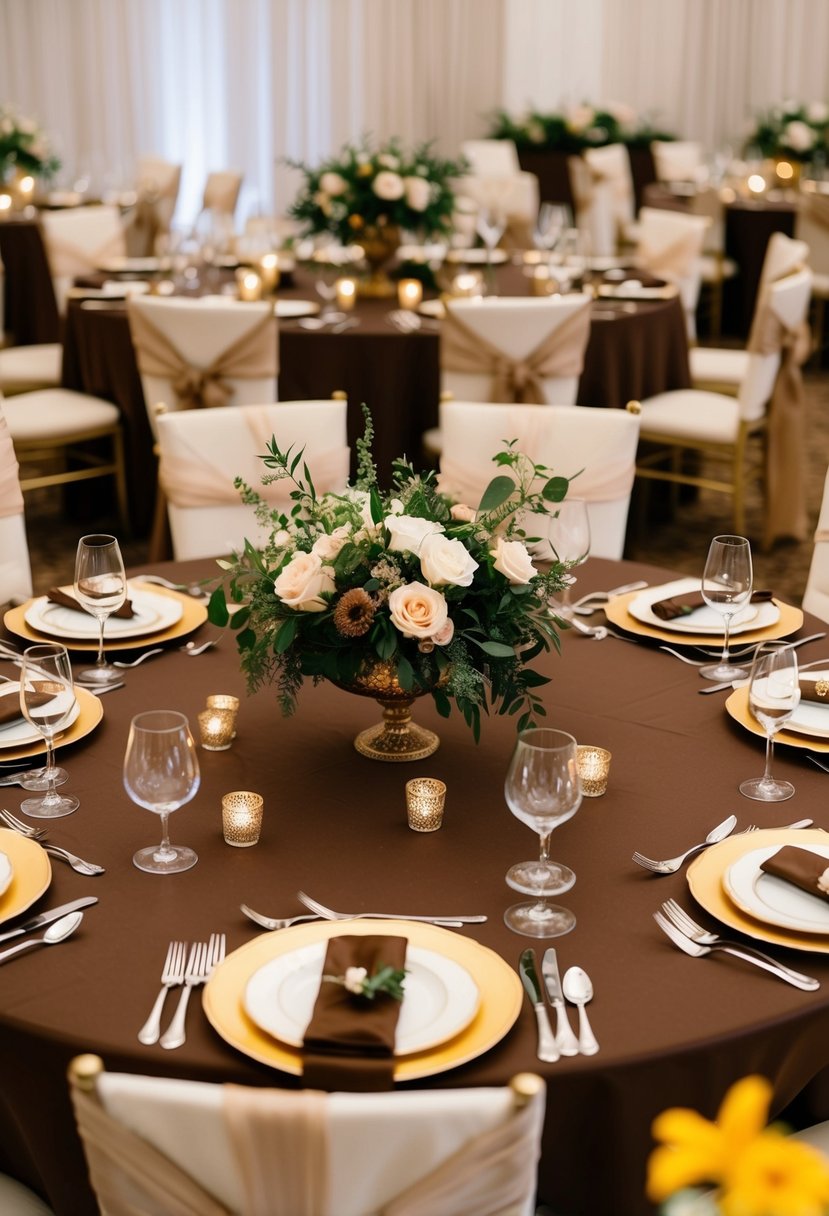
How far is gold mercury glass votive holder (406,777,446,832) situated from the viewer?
1.79 meters

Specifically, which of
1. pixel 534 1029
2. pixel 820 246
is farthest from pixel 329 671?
pixel 820 246

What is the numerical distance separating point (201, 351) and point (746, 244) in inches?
206

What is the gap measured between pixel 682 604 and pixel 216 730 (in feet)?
2.89

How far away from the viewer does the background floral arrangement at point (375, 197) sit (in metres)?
5.52

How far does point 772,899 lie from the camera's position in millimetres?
1627

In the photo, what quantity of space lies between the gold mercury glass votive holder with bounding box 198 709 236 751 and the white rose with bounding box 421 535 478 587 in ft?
1.33

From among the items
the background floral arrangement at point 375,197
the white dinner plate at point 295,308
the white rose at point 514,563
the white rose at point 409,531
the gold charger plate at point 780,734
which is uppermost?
the background floral arrangement at point 375,197

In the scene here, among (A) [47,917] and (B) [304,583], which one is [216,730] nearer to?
(B) [304,583]

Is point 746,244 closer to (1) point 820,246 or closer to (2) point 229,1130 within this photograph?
(1) point 820,246

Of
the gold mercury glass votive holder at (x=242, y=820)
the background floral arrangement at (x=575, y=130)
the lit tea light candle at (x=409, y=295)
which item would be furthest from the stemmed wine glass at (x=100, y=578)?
the background floral arrangement at (x=575, y=130)

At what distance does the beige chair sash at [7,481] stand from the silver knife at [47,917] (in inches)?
59.5

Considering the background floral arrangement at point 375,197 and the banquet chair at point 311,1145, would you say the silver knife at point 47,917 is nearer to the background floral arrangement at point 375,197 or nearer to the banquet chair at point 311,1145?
the banquet chair at point 311,1145

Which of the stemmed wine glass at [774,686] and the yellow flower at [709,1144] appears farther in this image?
the stemmed wine glass at [774,686]

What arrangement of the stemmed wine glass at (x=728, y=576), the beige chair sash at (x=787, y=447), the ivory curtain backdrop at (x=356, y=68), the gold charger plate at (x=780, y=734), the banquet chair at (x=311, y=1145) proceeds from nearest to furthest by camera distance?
the banquet chair at (x=311, y=1145) → the gold charger plate at (x=780, y=734) → the stemmed wine glass at (x=728, y=576) → the beige chair sash at (x=787, y=447) → the ivory curtain backdrop at (x=356, y=68)
